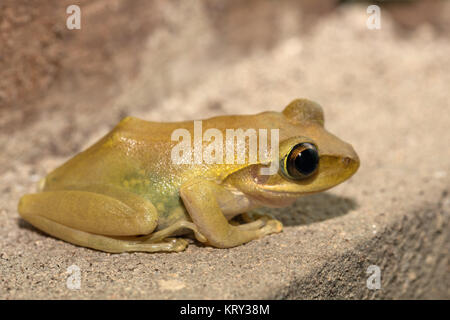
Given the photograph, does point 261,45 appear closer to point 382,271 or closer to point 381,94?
point 381,94

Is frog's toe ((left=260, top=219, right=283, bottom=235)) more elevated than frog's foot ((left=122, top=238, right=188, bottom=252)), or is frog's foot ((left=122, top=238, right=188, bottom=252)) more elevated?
frog's toe ((left=260, top=219, right=283, bottom=235))

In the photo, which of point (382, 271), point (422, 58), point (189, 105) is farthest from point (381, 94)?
point (382, 271)

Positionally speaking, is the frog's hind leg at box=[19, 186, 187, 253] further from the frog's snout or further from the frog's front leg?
the frog's snout

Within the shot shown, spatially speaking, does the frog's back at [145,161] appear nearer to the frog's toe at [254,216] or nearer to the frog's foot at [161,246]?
the frog's foot at [161,246]

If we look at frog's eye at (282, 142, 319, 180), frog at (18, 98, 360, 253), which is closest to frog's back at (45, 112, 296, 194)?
frog at (18, 98, 360, 253)

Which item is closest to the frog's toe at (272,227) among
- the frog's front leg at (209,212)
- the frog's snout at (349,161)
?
the frog's front leg at (209,212)

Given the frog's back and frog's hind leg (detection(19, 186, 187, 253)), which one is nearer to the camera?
frog's hind leg (detection(19, 186, 187, 253))
